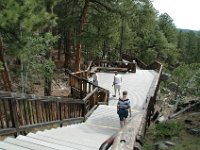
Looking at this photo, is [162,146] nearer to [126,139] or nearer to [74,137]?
[74,137]

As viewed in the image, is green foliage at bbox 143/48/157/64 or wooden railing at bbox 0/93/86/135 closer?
wooden railing at bbox 0/93/86/135

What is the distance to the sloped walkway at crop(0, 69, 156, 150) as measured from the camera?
6.54 m

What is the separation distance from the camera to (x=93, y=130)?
11266 millimetres

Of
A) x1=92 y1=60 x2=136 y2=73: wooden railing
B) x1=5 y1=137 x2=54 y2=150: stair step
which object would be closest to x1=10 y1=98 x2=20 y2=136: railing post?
x1=5 y1=137 x2=54 y2=150: stair step

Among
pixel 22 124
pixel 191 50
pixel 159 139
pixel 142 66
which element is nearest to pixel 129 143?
pixel 22 124

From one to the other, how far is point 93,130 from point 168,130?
2.91 m

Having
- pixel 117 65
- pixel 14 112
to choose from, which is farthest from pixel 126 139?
pixel 117 65

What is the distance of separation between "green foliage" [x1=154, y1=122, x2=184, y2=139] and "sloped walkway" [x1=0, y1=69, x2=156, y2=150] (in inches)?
64.6

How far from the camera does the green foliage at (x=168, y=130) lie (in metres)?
9.17

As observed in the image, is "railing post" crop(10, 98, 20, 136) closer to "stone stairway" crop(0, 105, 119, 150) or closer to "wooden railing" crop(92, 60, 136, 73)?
"stone stairway" crop(0, 105, 119, 150)

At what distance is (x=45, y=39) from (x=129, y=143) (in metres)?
13.1

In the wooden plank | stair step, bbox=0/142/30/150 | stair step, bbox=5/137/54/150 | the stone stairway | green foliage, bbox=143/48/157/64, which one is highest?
the wooden plank

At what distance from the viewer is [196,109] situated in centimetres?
1213

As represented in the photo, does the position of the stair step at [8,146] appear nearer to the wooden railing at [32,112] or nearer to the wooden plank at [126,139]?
the wooden railing at [32,112]
